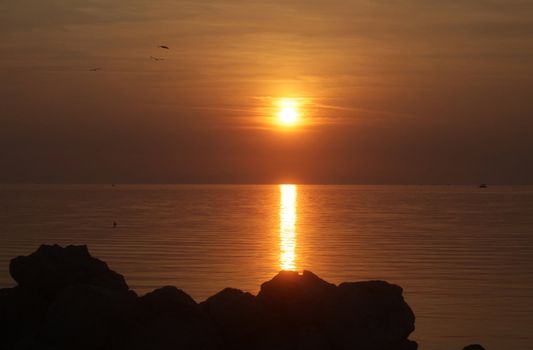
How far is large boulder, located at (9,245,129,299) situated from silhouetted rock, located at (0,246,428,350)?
1.15 metres

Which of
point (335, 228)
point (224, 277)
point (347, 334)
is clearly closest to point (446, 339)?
point (347, 334)

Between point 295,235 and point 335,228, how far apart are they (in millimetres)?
10615

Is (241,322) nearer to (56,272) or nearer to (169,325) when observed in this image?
(169,325)

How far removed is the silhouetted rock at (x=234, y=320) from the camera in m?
18.1

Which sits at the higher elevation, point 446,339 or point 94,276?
point 94,276

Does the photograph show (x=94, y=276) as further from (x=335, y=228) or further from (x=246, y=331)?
(x=335, y=228)

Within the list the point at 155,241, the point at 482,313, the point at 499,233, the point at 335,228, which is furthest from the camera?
the point at 335,228

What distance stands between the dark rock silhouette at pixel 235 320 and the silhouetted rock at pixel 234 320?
0.02m

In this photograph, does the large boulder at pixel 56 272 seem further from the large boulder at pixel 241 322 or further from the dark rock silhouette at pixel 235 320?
the large boulder at pixel 241 322

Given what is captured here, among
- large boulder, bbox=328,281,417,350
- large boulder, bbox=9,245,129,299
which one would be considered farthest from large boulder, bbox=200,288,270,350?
large boulder, bbox=9,245,129,299

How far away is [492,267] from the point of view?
1832 inches

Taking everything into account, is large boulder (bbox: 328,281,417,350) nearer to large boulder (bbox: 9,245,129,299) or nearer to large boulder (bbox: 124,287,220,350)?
large boulder (bbox: 124,287,220,350)

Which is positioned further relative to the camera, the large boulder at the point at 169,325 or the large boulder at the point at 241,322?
the large boulder at the point at 241,322

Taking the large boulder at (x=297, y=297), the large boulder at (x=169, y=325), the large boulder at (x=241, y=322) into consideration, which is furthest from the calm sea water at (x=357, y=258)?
the large boulder at (x=169, y=325)
